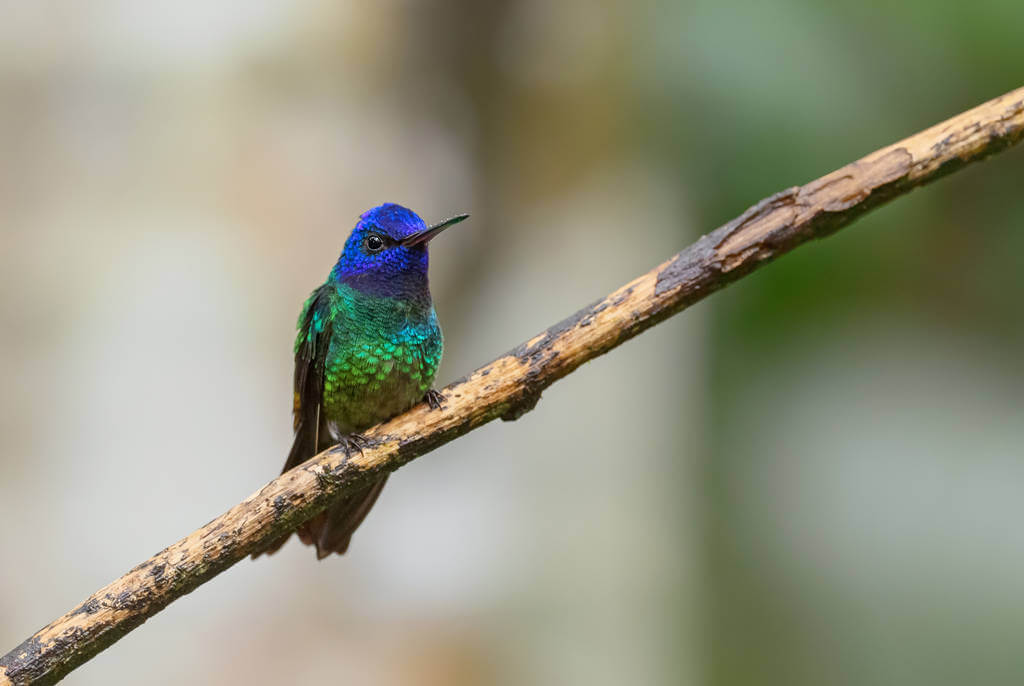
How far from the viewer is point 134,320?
3959 millimetres

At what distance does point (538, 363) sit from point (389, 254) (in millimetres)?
570

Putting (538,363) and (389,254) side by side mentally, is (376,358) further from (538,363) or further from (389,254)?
(538,363)

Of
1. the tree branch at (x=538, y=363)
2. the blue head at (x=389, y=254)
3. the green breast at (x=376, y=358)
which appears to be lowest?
the tree branch at (x=538, y=363)

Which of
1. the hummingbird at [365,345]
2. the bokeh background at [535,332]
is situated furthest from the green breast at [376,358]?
the bokeh background at [535,332]

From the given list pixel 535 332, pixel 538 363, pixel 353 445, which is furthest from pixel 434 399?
pixel 535 332

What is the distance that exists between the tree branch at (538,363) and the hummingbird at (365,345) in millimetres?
228

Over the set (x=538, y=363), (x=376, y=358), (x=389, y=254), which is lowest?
(x=538, y=363)

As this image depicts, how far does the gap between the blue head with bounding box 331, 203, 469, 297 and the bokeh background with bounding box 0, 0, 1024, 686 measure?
1.87 meters

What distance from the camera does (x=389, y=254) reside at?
6.94 ft

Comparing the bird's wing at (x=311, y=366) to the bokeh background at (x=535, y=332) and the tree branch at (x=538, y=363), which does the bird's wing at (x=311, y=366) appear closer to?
the tree branch at (x=538, y=363)

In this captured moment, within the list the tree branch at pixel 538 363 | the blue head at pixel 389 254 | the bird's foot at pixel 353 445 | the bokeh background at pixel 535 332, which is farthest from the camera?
the bokeh background at pixel 535 332

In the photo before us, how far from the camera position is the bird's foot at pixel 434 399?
74.5 inches

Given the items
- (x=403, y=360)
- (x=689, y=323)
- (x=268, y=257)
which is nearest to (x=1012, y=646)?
(x=689, y=323)

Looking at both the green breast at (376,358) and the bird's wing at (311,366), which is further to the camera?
the bird's wing at (311,366)
